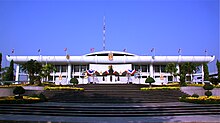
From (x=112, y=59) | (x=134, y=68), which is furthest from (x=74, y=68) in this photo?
(x=134, y=68)

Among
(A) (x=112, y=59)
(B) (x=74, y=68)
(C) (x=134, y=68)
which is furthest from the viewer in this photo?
(B) (x=74, y=68)

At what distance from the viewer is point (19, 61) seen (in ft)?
181

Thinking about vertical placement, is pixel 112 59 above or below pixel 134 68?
above

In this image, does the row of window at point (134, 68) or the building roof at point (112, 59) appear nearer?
the building roof at point (112, 59)

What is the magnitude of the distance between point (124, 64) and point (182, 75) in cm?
2225

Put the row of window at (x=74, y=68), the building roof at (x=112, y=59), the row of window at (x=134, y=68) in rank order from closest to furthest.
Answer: the building roof at (x=112, y=59) < the row of window at (x=134, y=68) < the row of window at (x=74, y=68)

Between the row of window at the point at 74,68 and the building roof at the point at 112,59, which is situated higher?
the building roof at the point at 112,59

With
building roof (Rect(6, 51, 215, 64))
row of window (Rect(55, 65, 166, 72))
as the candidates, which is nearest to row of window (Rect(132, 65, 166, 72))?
row of window (Rect(55, 65, 166, 72))

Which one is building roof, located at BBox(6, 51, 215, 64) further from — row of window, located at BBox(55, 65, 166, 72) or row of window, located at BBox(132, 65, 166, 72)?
row of window, located at BBox(55, 65, 166, 72)

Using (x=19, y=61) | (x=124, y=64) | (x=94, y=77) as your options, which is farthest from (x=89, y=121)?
(x=19, y=61)

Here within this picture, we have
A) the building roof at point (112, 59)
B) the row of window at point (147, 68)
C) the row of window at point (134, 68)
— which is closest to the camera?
the building roof at point (112, 59)

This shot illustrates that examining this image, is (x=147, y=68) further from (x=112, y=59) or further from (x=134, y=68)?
(x=112, y=59)

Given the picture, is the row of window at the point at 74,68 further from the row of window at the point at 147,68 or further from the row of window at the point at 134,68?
the row of window at the point at 147,68

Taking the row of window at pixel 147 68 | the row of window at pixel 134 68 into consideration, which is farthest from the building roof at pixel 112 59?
the row of window at pixel 134 68
